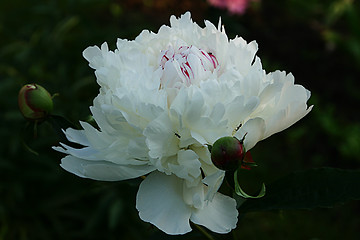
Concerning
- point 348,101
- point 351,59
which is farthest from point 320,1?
point 348,101

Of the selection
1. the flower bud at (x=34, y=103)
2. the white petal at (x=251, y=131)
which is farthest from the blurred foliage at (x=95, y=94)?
the white petal at (x=251, y=131)

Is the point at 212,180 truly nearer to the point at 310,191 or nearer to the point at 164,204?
the point at 164,204

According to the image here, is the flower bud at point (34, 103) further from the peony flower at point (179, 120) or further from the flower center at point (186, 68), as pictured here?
the flower center at point (186, 68)

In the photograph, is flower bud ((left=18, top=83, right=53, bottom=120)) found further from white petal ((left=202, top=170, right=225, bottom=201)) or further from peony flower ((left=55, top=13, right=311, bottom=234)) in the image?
white petal ((left=202, top=170, right=225, bottom=201))

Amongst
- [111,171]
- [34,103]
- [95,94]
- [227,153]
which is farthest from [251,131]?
[95,94]

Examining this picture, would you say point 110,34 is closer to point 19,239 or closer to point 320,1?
point 19,239

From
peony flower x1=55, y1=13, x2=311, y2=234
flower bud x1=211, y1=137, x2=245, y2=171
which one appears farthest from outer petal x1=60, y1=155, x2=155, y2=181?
flower bud x1=211, y1=137, x2=245, y2=171

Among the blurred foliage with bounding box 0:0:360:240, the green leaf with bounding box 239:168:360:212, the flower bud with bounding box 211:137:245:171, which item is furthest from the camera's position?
the blurred foliage with bounding box 0:0:360:240

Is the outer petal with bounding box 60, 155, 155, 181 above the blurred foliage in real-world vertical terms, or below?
above
